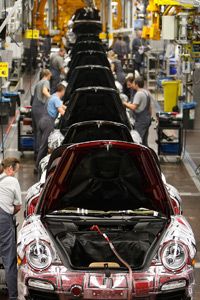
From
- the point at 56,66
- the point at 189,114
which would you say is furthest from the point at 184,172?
the point at 56,66

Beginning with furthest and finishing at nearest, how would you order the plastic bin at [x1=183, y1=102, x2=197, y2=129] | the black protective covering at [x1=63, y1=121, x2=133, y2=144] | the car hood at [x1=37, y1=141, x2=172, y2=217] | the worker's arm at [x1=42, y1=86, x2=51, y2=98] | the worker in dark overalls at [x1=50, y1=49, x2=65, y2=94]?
the worker in dark overalls at [x1=50, y1=49, x2=65, y2=94] < the plastic bin at [x1=183, y1=102, x2=197, y2=129] < the worker's arm at [x1=42, y1=86, x2=51, y2=98] < the black protective covering at [x1=63, y1=121, x2=133, y2=144] < the car hood at [x1=37, y1=141, x2=172, y2=217]

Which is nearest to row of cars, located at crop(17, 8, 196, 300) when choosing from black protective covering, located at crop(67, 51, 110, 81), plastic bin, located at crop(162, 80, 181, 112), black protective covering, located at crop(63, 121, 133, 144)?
black protective covering, located at crop(63, 121, 133, 144)

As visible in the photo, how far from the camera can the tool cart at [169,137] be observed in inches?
677

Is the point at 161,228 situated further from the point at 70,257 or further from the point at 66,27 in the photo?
the point at 66,27

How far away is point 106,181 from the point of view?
9.13 meters

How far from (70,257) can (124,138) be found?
4.16 metres

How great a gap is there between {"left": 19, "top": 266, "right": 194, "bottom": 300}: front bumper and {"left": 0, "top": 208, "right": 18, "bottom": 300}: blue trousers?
1.37 metres

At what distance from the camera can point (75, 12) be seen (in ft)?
125

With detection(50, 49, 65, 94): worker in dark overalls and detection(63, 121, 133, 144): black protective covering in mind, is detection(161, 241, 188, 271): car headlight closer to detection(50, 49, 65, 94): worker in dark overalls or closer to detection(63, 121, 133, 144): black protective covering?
detection(63, 121, 133, 144): black protective covering

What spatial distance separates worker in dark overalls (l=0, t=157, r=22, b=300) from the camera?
8.92 m

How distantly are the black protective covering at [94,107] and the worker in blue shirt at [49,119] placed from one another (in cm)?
66

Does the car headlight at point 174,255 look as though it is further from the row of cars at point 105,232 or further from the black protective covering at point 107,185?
the black protective covering at point 107,185

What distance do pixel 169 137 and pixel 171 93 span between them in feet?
21.8

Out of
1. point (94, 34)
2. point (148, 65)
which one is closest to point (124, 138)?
point (148, 65)
